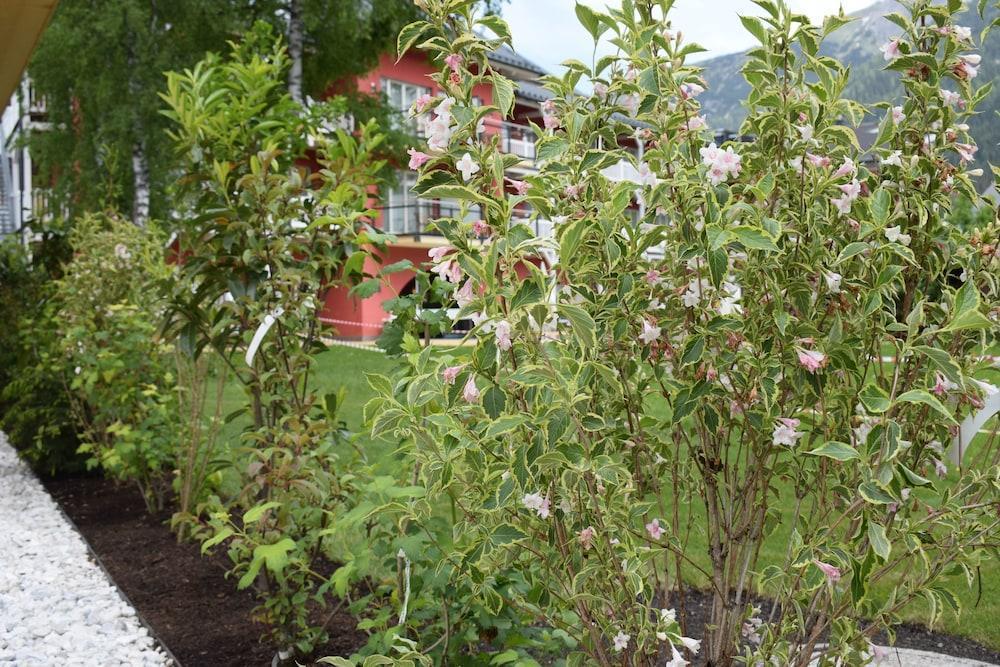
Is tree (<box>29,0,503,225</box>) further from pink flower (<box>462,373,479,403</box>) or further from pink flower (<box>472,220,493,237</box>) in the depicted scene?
pink flower (<box>462,373,479,403</box>)

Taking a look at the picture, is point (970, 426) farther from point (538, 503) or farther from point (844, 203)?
point (538, 503)

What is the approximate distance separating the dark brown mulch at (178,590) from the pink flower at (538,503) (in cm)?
148

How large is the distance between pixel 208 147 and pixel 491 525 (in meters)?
1.83

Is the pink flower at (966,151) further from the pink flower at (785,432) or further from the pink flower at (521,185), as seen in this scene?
the pink flower at (521,185)

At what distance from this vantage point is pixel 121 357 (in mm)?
5355

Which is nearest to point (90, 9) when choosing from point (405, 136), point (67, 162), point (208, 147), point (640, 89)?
point (67, 162)

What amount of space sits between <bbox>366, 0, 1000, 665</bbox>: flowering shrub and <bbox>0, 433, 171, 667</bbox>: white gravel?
172cm

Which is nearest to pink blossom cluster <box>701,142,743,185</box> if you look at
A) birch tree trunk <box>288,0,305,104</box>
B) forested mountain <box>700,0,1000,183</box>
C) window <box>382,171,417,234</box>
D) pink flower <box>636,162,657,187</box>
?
pink flower <box>636,162,657,187</box>

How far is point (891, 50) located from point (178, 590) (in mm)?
3310

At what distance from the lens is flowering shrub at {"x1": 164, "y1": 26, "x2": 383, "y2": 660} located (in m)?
2.86

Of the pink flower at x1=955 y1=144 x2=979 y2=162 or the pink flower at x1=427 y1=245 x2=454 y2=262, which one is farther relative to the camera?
the pink flower at x1=955 y1=144 x2=979 y2=162

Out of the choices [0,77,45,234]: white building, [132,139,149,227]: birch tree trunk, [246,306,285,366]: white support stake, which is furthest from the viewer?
[0,77,45,234]: white building

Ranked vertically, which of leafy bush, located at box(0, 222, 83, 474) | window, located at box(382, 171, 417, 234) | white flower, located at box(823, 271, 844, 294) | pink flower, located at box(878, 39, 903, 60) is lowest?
leafy bush, located at box(0, 222, 83, 474)

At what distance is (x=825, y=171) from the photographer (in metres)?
1.94
